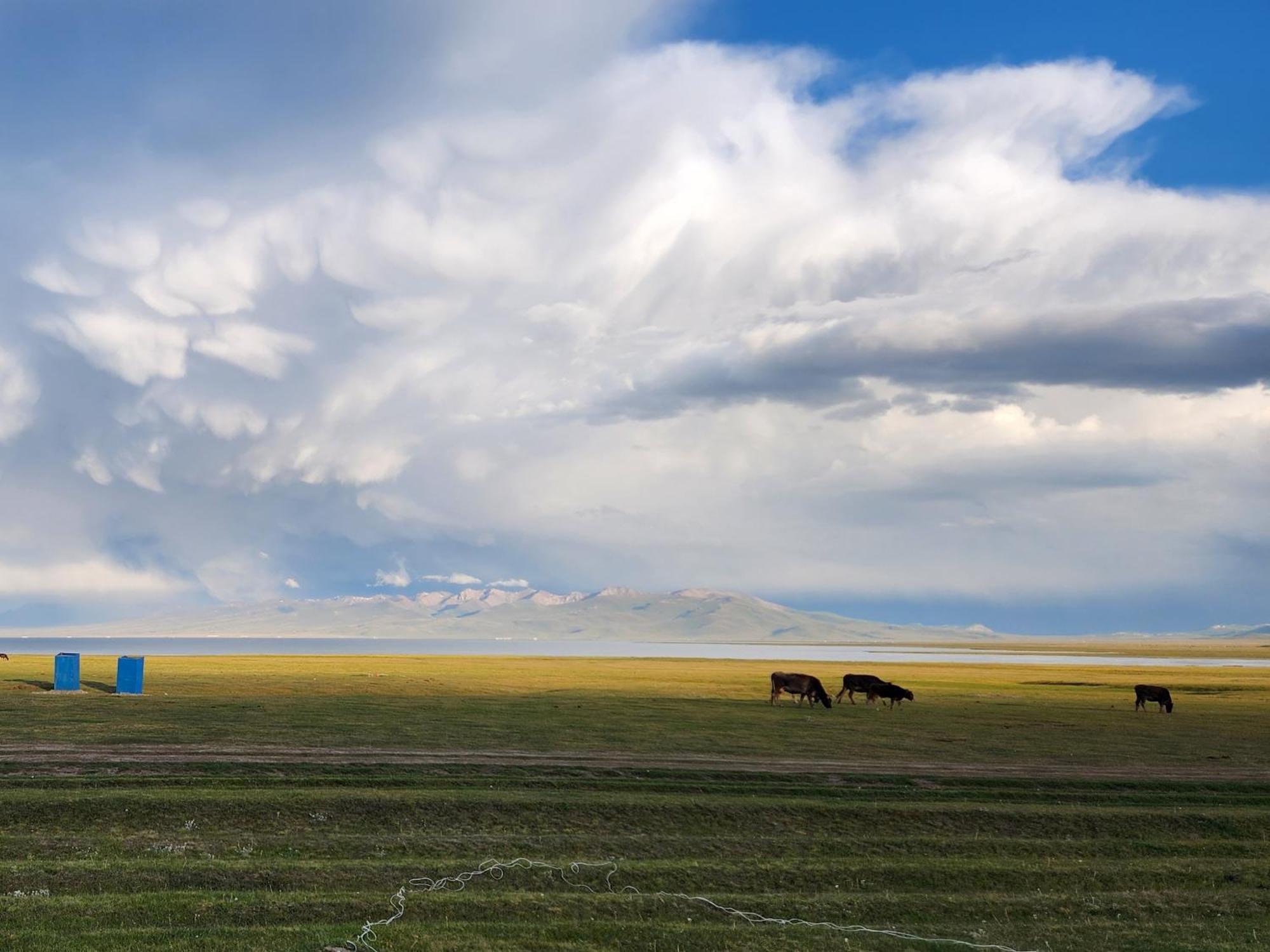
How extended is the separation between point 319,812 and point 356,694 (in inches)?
1339

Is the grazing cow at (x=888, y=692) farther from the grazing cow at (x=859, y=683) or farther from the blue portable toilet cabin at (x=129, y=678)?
the blue portable toilet cabin at (x=129, y=678)

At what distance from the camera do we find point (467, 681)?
72000mm

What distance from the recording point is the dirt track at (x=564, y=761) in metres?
27.3

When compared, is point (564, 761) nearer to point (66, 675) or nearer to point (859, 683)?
point (859, 683)

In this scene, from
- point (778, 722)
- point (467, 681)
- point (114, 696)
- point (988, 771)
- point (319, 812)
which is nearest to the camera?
point (319, 812)

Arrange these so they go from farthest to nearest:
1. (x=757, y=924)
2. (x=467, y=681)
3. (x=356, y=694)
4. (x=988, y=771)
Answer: (x=467, y=681)
(x=356, y=694)
(x=988, y=771)
(x=757, y=924)

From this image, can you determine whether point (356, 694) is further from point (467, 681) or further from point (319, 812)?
point (319, 812)

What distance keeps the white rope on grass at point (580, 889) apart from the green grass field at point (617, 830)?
255mm

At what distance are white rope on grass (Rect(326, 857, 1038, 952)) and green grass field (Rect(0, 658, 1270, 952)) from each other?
10.0 inches

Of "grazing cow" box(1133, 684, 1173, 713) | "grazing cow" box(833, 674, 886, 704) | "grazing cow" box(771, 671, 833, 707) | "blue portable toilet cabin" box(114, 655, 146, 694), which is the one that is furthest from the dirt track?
"grazing cow" box(1133, 684, 1173, 713)

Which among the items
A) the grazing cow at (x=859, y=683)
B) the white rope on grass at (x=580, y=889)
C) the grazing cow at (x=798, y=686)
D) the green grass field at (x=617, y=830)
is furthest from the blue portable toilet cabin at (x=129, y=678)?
the white rope on grass at (x=580, y=889)

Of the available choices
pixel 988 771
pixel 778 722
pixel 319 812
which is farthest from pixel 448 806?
pixel 778 722

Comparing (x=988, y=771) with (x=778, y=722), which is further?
(x=778, y=722)

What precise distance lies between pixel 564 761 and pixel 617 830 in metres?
8.32
